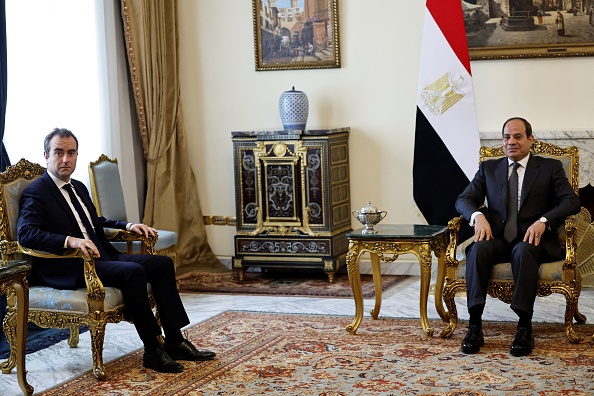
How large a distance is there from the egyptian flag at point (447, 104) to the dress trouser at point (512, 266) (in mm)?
1193

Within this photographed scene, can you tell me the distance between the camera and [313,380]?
168 inches

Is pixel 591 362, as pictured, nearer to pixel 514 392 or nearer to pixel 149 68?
pixel 514 392

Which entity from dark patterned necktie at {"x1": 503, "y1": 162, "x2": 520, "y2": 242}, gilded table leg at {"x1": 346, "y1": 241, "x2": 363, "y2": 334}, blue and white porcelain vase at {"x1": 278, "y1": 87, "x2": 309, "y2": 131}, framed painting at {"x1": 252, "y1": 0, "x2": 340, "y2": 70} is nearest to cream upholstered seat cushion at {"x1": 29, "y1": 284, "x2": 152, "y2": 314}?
gilded table leg at {"x1": 346, "y1": 241, "x2": 363, "y2": 334}

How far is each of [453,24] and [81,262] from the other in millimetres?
2986

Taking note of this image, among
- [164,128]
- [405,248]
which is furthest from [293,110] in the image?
[405,248]

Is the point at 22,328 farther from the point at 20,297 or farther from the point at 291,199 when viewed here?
the point at 291,199

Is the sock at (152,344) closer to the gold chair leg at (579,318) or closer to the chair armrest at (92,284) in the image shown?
the chair armrest at (92,284)

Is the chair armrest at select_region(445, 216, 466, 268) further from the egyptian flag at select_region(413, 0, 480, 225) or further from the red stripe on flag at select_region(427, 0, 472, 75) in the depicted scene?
the red stripe on flag at select_region(427, 0, 472, 75)

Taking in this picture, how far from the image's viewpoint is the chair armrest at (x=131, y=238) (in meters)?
5.01

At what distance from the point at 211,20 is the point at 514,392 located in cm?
448

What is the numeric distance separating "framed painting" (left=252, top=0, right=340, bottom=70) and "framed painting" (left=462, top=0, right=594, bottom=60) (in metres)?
1.08

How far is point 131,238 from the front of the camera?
504 cm

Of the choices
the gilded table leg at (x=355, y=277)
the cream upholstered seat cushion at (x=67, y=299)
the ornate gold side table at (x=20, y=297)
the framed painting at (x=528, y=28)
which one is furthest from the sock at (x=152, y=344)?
the framed painting at (x=528, y=28)

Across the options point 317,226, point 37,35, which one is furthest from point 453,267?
point 37,35
